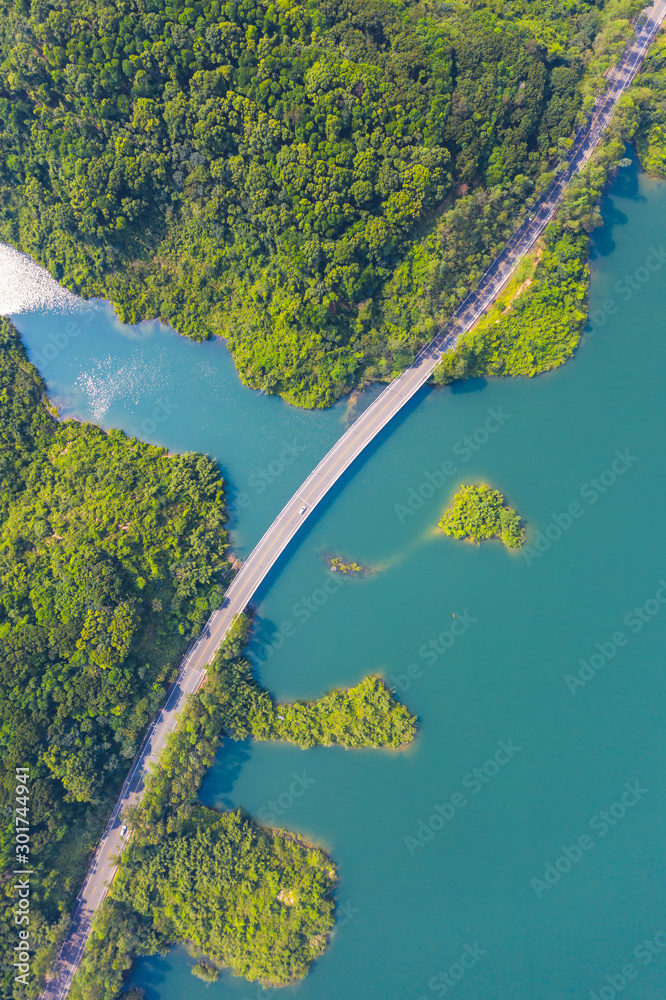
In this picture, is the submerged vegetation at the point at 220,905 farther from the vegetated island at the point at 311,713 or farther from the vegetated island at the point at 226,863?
the vegetated island at the point at 311,713

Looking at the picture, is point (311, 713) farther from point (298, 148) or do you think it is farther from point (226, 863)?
point (298, 148)

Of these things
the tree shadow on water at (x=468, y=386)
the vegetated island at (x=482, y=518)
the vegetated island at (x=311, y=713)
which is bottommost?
the vegetated island at (x=311, y=713)

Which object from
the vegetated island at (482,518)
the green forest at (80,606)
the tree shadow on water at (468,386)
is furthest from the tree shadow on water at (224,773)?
the tree shadow on water at (468,386)

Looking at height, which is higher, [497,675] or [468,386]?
[468,386]

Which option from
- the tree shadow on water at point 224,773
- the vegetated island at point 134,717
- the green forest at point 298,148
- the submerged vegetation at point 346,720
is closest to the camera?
the vegetated island at point 134,717

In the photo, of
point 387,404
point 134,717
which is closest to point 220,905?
point 134,717

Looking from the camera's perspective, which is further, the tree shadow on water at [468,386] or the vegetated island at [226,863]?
the tree shadow on water at [468,386]

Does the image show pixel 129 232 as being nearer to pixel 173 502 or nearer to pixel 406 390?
pixel 173 502
